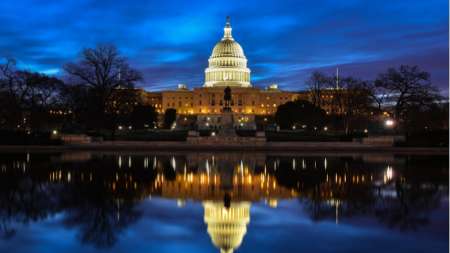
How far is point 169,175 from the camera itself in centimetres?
2089

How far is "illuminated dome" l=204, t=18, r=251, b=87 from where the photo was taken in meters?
128

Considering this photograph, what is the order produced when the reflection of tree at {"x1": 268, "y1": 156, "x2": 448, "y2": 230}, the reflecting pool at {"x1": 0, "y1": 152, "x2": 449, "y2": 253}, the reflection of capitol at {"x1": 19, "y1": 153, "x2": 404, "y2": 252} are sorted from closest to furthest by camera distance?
the reflecting pool at {"x1": 0, "y1": 152, "x2": 449, "y2": 253} → the reflection of capitol at {"x1": 19, "y1": 153, "x2": 404, "y2": 252} → the reflection of tree at {"x1": 268, "y1": 156, "x2": 448, "y2": 230}

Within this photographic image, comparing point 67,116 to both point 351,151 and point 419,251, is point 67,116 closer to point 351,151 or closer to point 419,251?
point 351,151

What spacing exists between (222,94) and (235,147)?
279 feet

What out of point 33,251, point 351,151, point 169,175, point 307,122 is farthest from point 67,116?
point 33,251

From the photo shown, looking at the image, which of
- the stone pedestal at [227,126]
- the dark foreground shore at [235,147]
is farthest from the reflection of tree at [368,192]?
the stone pedestal at [227,126]

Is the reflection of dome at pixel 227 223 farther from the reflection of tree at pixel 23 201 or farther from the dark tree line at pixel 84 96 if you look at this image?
the dark tree line at pixel 84 96

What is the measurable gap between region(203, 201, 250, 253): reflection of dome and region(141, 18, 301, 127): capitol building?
109 m

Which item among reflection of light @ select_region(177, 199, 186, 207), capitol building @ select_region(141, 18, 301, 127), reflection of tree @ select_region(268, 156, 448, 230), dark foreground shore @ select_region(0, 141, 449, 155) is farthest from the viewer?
capitol building @ select_region(141, 18, 301, 127)

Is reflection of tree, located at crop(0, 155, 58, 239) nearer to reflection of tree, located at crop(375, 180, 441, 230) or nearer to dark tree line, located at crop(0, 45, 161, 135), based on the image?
reflection of tree, located at crop(375, 180, 441, 230)

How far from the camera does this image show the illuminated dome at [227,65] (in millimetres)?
127750

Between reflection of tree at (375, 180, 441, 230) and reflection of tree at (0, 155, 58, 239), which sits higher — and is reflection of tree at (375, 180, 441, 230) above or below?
below

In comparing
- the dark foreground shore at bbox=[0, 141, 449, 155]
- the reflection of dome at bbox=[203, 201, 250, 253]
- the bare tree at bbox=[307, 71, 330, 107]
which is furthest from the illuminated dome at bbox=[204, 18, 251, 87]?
the reflection of dome at bbox=[203, 201, 250, 253]

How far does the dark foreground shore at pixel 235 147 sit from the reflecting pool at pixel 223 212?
18.9 m
